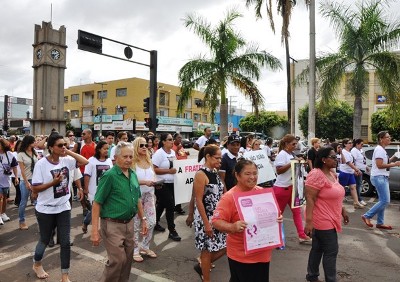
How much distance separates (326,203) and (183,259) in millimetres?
2376

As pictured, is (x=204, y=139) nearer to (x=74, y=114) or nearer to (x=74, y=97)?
(x=74, y=114)

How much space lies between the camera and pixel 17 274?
4723 mm

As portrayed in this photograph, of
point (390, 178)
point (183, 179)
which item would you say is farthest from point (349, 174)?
point (183, 179)

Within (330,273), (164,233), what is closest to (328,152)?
(330,273)

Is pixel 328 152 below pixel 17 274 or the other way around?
the other way around

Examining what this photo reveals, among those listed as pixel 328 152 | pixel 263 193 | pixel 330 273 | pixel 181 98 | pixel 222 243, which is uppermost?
pixel 181 98

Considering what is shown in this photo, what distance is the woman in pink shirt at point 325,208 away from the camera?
3930 mm

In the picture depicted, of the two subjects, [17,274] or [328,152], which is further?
[17,274]

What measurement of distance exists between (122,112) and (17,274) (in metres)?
54.9

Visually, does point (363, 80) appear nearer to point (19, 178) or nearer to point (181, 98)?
point (181, 98)

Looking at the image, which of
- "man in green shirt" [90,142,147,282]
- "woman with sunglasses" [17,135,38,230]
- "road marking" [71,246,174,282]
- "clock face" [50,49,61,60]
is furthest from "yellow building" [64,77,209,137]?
"man in green shirt" [90,142,147,282]

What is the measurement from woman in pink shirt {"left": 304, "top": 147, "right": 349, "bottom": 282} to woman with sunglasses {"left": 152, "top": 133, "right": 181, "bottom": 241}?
8.79 ft

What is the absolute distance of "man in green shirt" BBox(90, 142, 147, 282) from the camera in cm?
353

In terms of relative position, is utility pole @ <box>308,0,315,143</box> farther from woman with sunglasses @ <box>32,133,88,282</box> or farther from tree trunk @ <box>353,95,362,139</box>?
woman with sunglasses @ <box>32,133,88,282</box>
